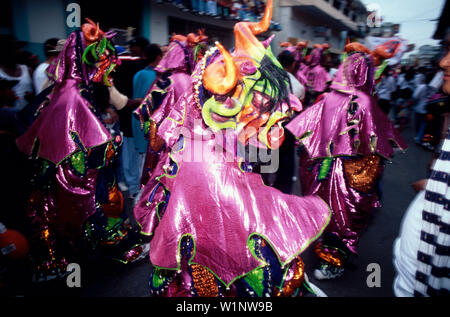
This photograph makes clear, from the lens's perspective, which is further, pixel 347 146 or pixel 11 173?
pixel 11 173

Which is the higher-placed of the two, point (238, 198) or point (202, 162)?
point (202, 162)

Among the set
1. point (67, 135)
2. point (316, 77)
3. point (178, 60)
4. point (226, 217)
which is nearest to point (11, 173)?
point (67, 135)

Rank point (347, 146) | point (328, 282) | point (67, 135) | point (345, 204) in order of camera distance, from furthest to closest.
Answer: point (328, 282) → point (345, 204) → point (347, 146) → point (67, 135)

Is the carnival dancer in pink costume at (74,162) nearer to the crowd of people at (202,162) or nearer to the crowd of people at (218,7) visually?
the crowd of people at (202,162)

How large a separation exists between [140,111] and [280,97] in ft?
7.02

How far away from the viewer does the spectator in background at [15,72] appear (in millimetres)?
3293

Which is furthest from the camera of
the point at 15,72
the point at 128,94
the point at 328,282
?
the point at 128,94

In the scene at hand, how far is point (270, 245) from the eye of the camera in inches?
45.3

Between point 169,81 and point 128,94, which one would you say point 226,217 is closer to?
point 169,81

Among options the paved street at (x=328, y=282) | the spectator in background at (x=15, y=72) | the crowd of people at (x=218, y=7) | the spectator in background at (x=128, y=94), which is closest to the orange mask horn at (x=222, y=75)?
the paved street at (x=328, y=282)

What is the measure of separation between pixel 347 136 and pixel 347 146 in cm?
9

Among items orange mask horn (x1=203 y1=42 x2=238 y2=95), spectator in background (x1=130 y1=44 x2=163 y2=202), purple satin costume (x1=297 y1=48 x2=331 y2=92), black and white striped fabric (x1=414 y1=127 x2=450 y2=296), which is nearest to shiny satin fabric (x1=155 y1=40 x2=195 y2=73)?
spectator in background (x1=130 y1=44 x2=163 y2=202)

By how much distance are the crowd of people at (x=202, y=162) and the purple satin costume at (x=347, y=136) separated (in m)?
0.01

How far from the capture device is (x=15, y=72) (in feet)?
11.5
